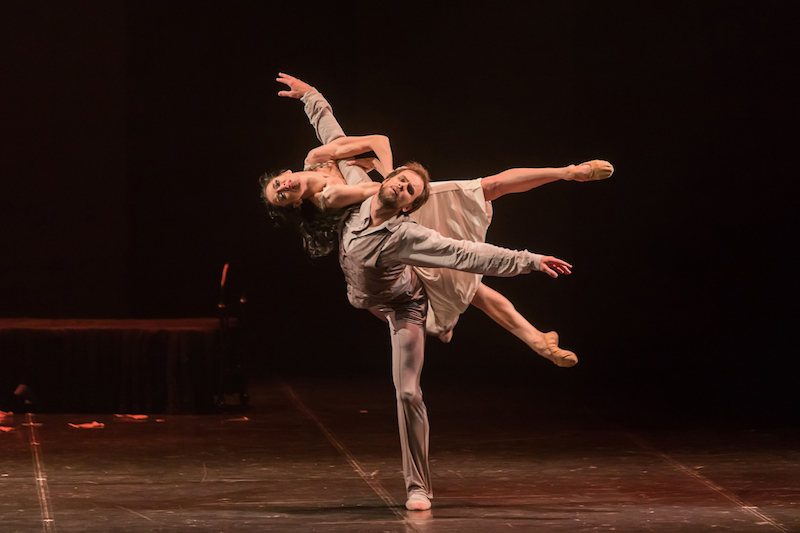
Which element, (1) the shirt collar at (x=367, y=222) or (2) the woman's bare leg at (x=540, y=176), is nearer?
(1) the shirt collar at (x=367, y=222)

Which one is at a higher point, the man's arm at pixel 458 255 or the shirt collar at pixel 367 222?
the shirt collar at pixel 367 222

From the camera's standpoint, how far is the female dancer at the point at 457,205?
386 centimetres

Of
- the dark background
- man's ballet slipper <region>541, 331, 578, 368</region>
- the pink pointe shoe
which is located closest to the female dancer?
man's ballet slipper <region>541, 331, 578, 368</region>

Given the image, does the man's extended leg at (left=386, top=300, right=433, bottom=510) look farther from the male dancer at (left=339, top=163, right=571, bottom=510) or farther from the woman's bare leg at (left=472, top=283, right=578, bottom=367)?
the woman's bare leg at (left=472, top=283, right=578, bottom=367)

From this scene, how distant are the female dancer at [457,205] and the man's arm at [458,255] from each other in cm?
35

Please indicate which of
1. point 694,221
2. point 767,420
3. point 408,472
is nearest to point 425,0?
point 694,221

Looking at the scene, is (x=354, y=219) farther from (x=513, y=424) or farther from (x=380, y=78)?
(x=380, y=78)

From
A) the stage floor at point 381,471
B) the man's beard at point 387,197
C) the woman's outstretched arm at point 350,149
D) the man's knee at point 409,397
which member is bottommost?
the stage floor at point 381,471

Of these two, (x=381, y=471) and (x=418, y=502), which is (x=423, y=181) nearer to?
(x=418, y=502)

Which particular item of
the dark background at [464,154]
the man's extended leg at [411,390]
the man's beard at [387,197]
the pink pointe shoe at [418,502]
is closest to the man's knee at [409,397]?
the man's extended leg at [411,390]

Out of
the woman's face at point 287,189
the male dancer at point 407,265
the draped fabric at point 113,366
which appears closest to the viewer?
the male dancer at point 407,265

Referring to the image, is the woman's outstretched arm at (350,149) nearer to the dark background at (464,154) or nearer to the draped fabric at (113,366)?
the draped fabric at (113,366)

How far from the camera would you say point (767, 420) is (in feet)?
20.1

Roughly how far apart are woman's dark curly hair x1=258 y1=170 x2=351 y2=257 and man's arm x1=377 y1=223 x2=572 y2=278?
0.31 m
